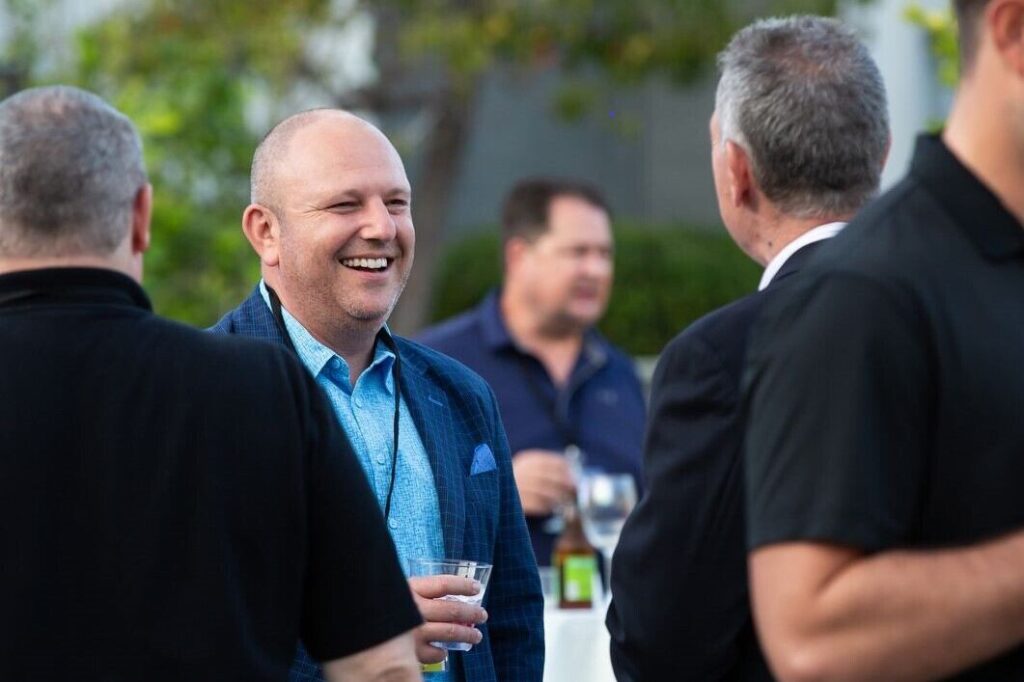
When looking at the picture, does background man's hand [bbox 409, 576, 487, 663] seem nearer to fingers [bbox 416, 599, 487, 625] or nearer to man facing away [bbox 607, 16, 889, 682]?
fingers [bbox 416, 599, 487, 625]

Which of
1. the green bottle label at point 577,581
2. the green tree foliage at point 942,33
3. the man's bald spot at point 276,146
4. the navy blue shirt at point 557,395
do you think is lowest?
the green bottle label at point 577,581

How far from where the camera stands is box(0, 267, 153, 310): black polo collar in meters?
2.40

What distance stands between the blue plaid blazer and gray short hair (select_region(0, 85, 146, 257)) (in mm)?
888

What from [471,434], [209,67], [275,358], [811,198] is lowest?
[471,434]

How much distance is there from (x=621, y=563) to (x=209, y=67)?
921cm

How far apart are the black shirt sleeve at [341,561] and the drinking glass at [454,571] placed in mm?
547

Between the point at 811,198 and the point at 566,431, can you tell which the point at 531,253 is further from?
the point at 811,198

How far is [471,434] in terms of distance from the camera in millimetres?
3516

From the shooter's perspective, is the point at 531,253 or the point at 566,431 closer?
the point at 566,431

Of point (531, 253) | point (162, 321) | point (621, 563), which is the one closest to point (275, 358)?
point (162, 321)

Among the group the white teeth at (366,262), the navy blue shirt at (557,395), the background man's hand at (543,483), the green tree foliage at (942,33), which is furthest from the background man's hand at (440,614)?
the green tree foliage at (942,33)

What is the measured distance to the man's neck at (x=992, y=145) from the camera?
197 centimetres

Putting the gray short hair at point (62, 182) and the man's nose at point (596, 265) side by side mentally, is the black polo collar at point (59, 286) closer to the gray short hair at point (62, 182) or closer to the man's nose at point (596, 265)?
the gray short hair at point (62, 182)

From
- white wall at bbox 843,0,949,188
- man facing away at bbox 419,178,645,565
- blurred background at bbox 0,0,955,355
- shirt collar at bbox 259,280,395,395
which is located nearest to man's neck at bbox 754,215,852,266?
shirt collar at bbox 259,280,395,395
